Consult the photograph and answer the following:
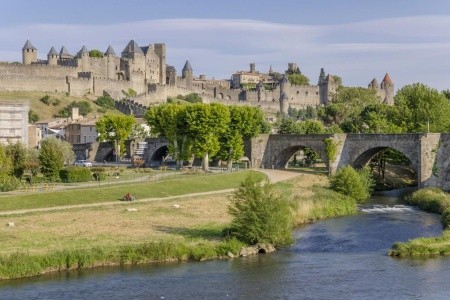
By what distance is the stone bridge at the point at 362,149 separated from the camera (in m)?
58.4

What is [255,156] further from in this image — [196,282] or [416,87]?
[196,282]

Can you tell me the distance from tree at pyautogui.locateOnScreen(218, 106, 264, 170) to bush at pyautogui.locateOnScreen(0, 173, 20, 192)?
23.6 m

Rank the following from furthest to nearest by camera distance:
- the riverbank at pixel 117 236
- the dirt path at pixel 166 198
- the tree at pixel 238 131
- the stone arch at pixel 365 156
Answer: the tree at pixel 238 131
the stone arch at pixel 365 156
the dirt path at pixel 166 198
the riverbank at pixel 117 236

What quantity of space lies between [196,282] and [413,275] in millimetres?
9188

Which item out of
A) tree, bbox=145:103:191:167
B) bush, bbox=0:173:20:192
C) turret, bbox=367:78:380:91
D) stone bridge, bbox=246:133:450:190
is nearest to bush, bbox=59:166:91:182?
bush, bbox=0:173:20:192

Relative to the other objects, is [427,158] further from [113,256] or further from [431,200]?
[113,256]

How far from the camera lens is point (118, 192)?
46.7 metres

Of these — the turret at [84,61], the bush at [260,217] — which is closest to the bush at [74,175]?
the bush at [260,217]

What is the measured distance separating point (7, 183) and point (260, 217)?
1894 cm

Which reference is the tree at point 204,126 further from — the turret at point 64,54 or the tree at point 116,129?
the turret at point 64,54

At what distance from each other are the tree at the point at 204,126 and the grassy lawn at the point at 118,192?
4.05 m

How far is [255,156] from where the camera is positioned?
240 feet

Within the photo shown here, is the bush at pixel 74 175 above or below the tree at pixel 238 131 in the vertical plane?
below

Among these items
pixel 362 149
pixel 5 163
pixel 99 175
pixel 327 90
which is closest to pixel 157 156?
Answer: pixel 362 149
